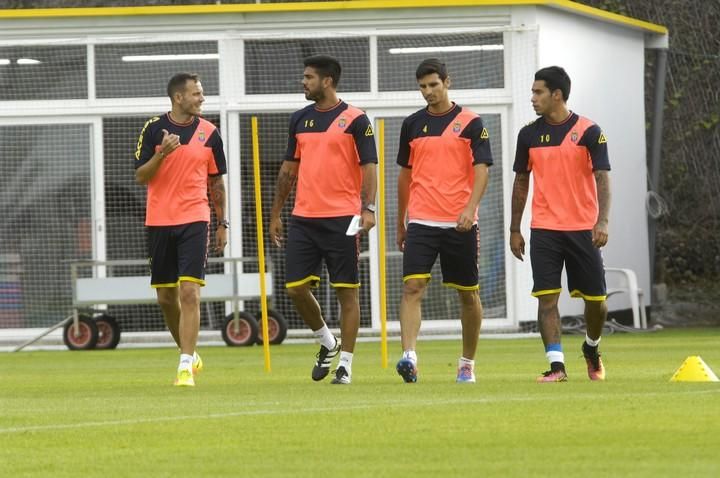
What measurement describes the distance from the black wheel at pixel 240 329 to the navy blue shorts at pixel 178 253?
316 inches

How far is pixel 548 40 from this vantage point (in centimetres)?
2141

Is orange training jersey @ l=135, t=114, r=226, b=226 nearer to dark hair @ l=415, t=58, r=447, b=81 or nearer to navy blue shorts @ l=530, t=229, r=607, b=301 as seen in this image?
dark hair @ l=415, t=58, r=447, b=81

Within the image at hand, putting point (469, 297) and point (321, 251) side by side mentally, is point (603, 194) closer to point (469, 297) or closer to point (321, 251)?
point (469, 297)

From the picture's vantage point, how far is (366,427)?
7762mm

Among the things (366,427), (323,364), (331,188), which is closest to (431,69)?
(331,188)

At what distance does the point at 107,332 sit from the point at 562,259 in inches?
395

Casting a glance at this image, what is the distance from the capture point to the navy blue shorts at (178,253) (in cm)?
Result: 1125

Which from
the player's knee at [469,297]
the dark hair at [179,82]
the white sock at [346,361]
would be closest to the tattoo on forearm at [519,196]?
the player's knee at [469,297]

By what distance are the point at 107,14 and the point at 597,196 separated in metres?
11.7

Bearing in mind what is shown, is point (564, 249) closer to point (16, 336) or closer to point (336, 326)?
point (336, 326)

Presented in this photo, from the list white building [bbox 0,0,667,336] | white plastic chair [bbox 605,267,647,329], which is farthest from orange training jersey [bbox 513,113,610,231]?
white building [bbox 0,0,667,336]

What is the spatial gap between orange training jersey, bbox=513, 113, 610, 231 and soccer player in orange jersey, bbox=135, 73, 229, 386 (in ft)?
6.84

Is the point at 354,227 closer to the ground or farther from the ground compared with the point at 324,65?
closer to the ground

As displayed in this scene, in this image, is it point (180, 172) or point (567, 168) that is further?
point (180, 172)
